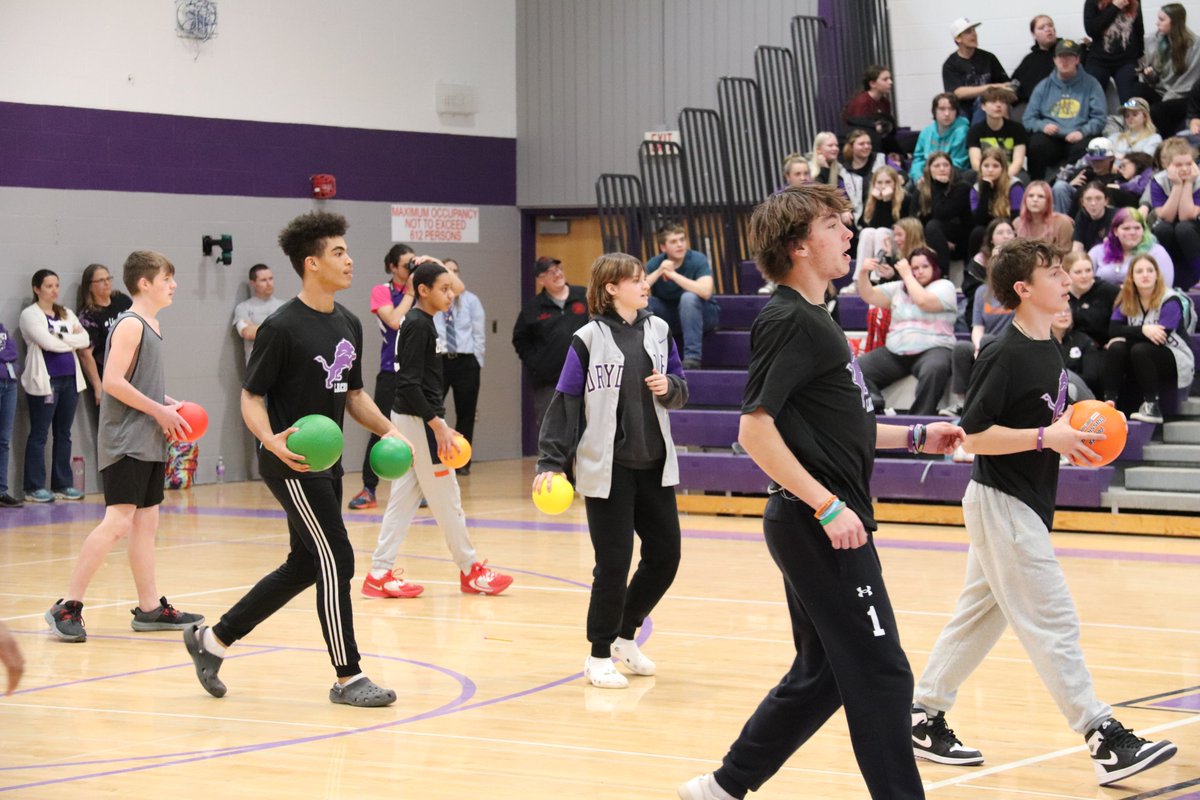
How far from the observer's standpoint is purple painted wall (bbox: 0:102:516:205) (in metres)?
15.2

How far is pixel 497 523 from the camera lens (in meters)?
13.3

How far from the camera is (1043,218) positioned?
13414 millimetres

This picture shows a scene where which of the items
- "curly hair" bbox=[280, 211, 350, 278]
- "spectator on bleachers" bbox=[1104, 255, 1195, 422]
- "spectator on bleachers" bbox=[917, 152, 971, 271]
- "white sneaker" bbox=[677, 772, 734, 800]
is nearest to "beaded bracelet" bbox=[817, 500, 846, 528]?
"white sneaker" bbox=[677, 772, 734, 800]

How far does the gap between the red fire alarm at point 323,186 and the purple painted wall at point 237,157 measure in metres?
0.11

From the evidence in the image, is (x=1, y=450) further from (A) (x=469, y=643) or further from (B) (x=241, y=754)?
(B) (x=241, y=754)

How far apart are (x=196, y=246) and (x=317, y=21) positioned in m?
2.96

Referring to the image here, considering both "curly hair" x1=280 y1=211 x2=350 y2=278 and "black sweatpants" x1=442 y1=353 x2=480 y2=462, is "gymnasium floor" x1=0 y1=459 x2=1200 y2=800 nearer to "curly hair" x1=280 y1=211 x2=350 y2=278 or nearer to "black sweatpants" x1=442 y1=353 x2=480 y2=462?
"curly hair" x1=280 y1=211 x2=350 y2=278

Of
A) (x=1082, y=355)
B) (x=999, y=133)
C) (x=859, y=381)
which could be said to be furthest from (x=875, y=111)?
(x=859, y=381)

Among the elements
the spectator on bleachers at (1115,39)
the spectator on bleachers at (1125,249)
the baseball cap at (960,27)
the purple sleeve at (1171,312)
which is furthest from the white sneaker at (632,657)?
the baseball cap at (960,27)

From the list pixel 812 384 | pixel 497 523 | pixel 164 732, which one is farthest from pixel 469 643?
pixel 497 523

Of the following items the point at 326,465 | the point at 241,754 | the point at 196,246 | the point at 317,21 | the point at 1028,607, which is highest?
the point at 317,21

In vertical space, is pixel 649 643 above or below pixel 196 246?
below

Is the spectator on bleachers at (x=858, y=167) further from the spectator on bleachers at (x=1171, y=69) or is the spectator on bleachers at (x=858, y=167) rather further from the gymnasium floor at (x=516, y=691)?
the gymnasium floor at (x=516, y=691)

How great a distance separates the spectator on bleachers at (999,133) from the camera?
50.1 feet
